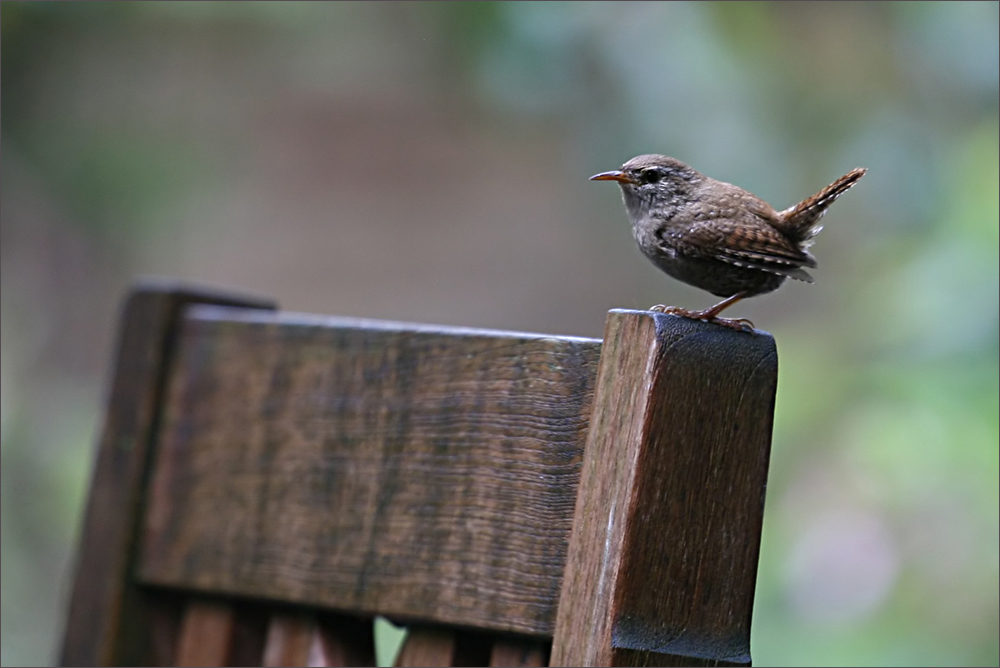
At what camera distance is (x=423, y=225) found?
957 cm

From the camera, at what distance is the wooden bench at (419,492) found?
37.1 inches

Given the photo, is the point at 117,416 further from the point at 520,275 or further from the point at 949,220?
the point at 520,275

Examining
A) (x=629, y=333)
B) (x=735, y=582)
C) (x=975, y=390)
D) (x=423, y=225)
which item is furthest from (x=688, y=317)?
(x=423, y=225)

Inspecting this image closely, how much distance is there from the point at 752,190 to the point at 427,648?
1.97m

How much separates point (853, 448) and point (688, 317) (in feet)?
6.30

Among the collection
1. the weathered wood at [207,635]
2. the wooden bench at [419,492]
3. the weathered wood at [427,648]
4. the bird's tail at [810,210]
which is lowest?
the weathered wood at [207,635]

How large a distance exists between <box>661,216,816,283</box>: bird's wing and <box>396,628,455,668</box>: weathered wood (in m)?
0.61

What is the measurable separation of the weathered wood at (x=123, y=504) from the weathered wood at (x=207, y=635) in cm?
10

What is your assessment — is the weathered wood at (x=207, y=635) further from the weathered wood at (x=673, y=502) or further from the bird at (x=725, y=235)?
the bird at (x=725, y=235)

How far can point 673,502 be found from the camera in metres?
0.94

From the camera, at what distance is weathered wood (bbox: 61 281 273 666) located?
1.56 m

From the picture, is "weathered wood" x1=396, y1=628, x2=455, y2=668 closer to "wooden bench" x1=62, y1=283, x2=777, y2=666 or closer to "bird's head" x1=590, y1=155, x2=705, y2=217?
"wooden bench" x1=62, y1=283, x2=777, y2=666

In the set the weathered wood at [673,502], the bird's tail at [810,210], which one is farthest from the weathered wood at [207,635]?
the bird's tail at [810,210]

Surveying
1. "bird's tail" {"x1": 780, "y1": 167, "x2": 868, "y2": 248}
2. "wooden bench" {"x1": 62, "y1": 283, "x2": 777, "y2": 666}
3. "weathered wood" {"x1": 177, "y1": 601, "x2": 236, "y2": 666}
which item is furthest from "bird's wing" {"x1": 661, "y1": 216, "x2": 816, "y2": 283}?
"weathered wood" {"x1": 177, "y1": 601, "x2": 236, "y2": 666}
